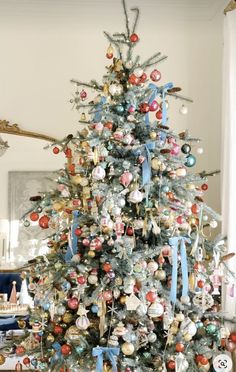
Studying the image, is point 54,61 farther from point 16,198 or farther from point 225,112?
point 225,112

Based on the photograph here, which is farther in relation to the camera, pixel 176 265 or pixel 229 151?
pixel 229 151

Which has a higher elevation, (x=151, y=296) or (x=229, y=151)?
(x=229, y=151)

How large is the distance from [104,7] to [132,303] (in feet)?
8.19

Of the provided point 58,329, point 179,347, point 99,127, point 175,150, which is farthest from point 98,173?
point 179,347

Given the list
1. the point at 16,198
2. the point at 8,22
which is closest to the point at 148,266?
the point at 16,198

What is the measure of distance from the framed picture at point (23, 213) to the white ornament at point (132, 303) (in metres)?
1.69

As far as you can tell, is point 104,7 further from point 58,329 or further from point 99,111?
point 58,329

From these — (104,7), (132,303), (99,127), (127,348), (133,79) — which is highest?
(104,7)

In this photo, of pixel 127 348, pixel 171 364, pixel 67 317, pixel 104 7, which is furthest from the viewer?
pixel 104 7

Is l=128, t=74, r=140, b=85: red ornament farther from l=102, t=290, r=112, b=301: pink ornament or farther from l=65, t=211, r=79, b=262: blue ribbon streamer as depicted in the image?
l=102, t=290, r=112, b=301: pink ornament

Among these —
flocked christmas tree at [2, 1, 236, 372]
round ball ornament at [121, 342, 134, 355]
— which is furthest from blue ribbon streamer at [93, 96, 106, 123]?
round ball ornament at [121, 342, 134, 355]

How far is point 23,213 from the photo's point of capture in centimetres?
433

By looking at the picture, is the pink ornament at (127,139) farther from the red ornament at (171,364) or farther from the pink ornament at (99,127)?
the red ornament at (171,364)

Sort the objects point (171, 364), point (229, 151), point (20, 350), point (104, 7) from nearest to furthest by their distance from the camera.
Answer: point (171, 364), point (20, 350), point (229, 151), point (104, 7)
